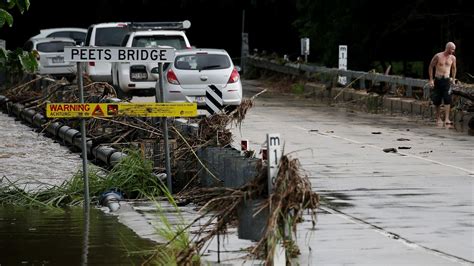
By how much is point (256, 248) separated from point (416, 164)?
10.2 metres

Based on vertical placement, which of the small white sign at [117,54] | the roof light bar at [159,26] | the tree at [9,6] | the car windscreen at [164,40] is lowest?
the car windscreen at [164,40]

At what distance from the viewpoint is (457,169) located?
63.4 feet

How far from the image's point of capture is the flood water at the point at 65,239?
40.2 ft

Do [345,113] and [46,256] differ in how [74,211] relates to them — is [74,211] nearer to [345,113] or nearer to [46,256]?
[46,256]

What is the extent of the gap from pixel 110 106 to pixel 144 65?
16091mm

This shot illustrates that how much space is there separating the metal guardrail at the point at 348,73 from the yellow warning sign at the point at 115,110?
14819 mm

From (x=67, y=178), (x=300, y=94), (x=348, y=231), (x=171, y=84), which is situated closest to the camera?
(x=348, y=231)

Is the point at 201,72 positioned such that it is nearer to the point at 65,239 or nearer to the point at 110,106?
the point at 110,106

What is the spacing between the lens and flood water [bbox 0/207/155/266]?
12258 mm

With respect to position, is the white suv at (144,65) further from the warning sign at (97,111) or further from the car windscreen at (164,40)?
the warning sign at (97,111)

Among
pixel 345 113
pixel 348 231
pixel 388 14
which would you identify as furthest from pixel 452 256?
pixel 388 14

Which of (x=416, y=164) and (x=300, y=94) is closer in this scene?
(x=416, y=164)

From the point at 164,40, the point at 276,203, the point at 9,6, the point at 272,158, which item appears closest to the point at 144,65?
the point at 164,40

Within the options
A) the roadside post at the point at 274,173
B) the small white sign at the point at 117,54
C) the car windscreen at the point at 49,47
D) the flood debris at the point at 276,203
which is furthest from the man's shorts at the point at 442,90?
the roadside post at the point at 274,173
